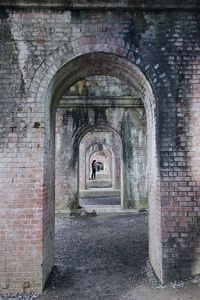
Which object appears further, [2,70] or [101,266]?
[101,266]

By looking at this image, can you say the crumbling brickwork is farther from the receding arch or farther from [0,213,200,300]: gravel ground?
[0,213,200,300]: gravel ground

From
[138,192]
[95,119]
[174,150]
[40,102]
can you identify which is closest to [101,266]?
[174,150]

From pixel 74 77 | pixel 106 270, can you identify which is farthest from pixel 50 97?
pixel 106 270

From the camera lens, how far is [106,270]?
5641 millimetres

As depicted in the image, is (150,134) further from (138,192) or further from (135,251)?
(138,192)

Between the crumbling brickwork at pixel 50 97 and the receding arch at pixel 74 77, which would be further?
the receding arch at pixel 74 77

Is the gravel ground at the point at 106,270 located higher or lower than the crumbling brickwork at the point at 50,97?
lower

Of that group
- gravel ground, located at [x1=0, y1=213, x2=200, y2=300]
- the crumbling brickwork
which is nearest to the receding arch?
the crumbling brickwork

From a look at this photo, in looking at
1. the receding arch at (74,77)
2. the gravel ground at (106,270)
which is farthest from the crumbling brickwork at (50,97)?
the gravel ground at (106,270)

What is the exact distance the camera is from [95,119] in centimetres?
1241

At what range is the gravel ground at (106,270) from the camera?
4504mm

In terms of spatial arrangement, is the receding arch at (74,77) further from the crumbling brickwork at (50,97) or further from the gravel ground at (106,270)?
the gravel ground at (106,270)

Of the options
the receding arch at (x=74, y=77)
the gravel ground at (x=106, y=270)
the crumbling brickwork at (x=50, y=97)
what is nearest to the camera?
the gravel ground at (x=106, y=270)

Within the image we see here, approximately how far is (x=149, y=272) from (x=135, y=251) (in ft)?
4.87
